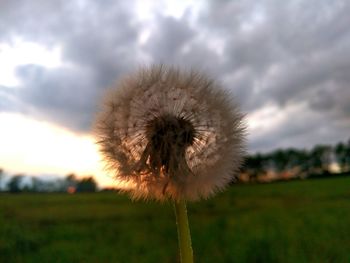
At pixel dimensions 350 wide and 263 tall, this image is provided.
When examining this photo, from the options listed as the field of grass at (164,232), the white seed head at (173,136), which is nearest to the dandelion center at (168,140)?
the white seed head at (173,136)

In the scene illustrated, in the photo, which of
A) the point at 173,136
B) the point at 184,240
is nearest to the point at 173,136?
the point at 173,136

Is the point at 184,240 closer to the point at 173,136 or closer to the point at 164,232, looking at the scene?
the point at 173,136

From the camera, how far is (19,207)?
14688 millimetres

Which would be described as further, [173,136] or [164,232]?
[164,232]

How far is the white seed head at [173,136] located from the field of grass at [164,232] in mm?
3855

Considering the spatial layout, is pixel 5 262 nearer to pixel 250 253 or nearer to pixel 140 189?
pixel 250 253

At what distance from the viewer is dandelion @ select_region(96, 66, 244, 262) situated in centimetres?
192

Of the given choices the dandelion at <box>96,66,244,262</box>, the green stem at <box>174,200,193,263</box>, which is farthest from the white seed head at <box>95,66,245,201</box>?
the green stem at <box>174,200,193,263</box>

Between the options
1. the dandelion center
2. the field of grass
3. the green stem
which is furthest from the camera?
the field of grass

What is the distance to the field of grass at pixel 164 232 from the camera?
8445 mm

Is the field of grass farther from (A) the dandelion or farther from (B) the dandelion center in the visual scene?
(B) the dandelion center

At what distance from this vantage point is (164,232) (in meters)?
10.0

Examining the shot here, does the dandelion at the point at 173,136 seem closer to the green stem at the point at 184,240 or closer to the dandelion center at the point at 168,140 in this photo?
the dandelion center at the point at 168,140

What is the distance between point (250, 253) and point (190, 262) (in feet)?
24.4
